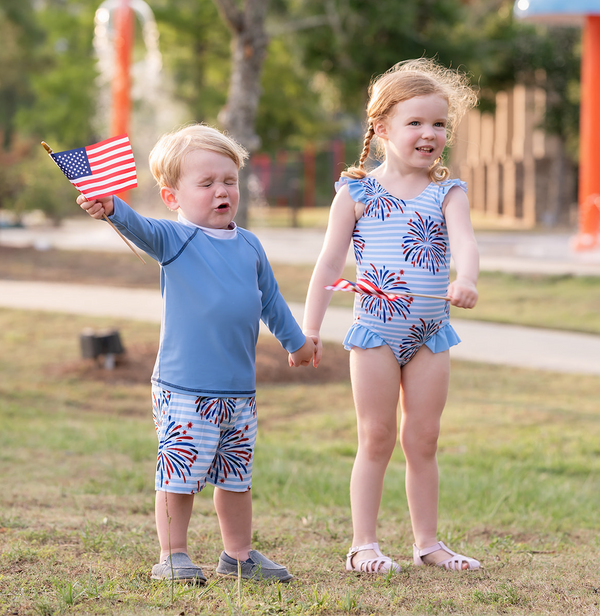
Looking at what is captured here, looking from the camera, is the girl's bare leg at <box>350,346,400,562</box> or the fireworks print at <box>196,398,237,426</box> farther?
the girl's bare leg at <box>350,346,400,562</box>

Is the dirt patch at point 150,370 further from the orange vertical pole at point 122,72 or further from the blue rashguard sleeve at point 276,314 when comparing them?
the orange vertical pole at point 122,72

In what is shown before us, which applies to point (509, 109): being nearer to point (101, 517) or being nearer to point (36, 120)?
point (36, 120)

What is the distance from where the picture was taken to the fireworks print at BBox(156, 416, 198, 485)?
2.79 meters

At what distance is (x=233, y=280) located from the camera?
9.36ft

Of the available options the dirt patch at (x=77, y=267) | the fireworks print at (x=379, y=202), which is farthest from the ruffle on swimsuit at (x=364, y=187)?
the dirt patch at (x=77, y=267)

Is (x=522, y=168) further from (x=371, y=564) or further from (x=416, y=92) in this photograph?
(x=371, y=564)

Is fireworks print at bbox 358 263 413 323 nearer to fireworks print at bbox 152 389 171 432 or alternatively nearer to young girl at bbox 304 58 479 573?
young girl at bbox 304 58 479 573

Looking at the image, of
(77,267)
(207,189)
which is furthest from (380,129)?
(77,267)

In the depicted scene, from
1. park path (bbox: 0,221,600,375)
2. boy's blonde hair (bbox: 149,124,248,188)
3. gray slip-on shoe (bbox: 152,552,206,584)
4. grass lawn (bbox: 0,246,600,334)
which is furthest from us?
grass lawn (bbox: 0,246,600,334)

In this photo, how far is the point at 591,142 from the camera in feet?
49.9

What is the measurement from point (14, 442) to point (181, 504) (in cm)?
268

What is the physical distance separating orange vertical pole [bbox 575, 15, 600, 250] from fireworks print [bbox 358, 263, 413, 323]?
12993 mm

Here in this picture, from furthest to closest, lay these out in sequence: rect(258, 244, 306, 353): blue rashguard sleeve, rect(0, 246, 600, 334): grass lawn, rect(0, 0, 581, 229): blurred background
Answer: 1. rect(0, 0, 581, 229): blurred background
2. rect(0, 246, 600, 334): grass lawn
3. rect(258, 244, 306, 353): blue rashguard sleeve

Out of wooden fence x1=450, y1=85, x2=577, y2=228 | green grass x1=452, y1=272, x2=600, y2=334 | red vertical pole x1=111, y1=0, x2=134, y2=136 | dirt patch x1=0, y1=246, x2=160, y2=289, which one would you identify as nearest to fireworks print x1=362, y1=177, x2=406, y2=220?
green grass x1=452, y1=272, x2=600, y2=334
